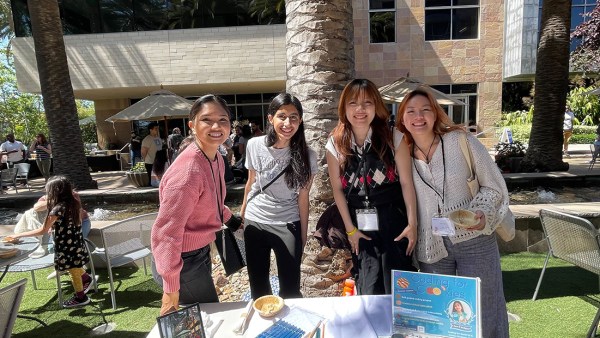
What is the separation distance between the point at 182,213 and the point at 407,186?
125cm

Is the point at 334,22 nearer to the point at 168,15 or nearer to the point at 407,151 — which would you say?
the point at 407,151

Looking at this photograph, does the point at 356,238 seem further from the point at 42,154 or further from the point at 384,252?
the point at 42,154

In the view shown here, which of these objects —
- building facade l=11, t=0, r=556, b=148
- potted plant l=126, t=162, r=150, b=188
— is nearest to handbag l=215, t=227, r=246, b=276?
potted plant l=126, t=162, r=150, b=188

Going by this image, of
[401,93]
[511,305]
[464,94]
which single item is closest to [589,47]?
[464,94]

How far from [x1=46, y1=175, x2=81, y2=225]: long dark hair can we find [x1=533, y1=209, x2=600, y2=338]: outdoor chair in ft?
14.9

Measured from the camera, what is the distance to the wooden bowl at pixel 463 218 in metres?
1.97

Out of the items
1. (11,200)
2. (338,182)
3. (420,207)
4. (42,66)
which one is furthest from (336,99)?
(42,66)

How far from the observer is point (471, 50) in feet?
55.8

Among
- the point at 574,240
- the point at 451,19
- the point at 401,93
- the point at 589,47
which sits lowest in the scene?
the point at 574,240

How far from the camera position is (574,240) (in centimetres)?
319

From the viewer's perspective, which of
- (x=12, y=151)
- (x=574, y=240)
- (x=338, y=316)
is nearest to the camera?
(x=338, y=316)

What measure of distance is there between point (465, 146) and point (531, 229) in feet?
10.2

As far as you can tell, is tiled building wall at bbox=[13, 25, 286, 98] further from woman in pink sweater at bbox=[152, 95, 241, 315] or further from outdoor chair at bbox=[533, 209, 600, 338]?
woman in pink sweater at bbox=[152, 95, 241, 315]

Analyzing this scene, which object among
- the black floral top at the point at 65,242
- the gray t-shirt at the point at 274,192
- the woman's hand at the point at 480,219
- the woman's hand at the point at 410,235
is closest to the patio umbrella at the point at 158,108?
the black floral top at the point at 65,242
